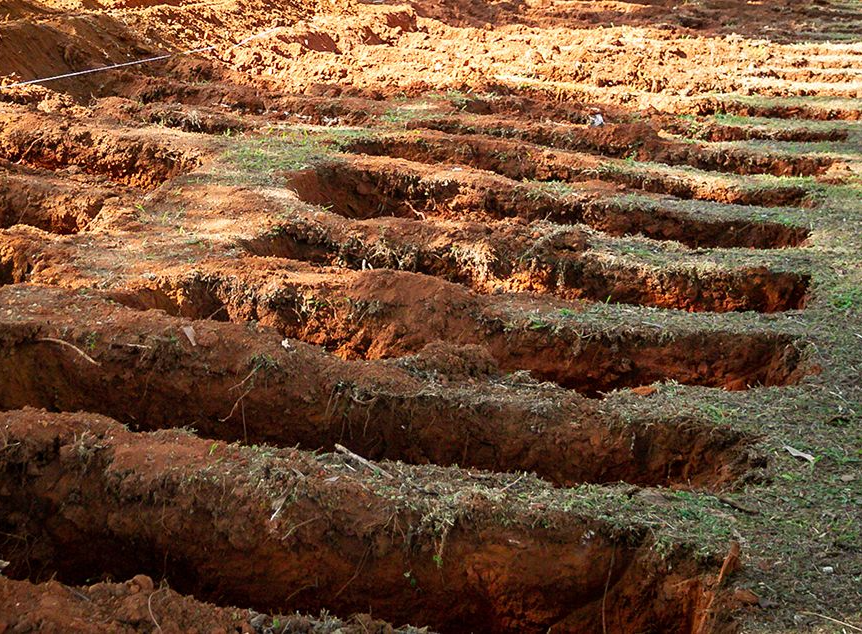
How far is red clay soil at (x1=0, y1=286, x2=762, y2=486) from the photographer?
4797 millimetres

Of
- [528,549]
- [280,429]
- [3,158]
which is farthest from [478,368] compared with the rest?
[3,158]

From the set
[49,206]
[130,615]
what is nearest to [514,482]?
[130,615]

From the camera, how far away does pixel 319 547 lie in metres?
3.88

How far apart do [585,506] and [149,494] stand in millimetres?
1850

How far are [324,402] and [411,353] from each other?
1.02 m

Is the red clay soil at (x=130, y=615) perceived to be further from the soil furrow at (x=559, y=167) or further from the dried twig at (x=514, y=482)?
the soil furrow at (x=559, y=167)

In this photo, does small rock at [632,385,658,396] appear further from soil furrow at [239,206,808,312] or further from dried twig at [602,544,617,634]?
soil furrow at [239,206,808,312]

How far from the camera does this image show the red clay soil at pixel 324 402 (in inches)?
189

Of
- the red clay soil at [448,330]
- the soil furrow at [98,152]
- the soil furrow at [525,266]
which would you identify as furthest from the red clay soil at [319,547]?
the soil furrow at [98,152]

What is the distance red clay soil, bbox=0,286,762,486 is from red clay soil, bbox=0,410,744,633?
85 centimetres

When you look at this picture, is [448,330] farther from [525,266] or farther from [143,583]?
[143,583]

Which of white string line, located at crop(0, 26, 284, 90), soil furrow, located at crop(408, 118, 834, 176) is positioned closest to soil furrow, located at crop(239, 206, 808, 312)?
soil furrow, located at crop(408, 118, 834, 176)

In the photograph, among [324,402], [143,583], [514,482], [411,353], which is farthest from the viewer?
[411,353]

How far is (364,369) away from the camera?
509cm
